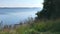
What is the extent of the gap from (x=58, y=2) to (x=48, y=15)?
1394 millimetres

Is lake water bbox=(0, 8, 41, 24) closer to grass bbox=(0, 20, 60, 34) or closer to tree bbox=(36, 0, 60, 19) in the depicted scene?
tree bbox=(36, 0, 60, 19)

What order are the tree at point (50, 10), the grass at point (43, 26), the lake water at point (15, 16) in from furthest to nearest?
the tree at point (50, 10), the lake water at point (15, 16), the grass at point (43, 26)

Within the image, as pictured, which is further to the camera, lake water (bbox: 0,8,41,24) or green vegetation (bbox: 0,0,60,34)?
lake water (bbox: 0,8,41,24)

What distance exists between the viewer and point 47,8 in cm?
2144

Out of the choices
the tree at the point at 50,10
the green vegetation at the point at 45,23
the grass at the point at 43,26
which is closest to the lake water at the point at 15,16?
the tree at the point at 50,10

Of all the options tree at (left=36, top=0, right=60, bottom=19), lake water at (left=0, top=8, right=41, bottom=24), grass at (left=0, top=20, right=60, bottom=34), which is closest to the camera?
grass at (left=0, top=20, right=60, bottom=34)

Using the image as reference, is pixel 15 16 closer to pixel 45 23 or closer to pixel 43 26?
pixel 45 23

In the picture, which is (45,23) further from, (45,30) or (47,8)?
(47,8)

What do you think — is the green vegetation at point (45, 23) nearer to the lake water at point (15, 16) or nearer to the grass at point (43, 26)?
the grass at point (43, 26)

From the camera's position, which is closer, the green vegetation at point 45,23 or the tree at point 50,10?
the green vegetation at point 45,23

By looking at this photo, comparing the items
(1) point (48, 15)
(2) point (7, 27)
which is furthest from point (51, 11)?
(2) point (7, 27)

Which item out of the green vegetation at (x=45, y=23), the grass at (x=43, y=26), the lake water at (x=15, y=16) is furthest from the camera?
the lake water at (x=15, y=16)

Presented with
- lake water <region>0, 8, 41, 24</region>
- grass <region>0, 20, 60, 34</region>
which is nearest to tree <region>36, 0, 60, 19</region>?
lake water <region>0, 8, 41, 24</region>

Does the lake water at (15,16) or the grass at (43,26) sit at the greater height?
the grass at (43,26)
